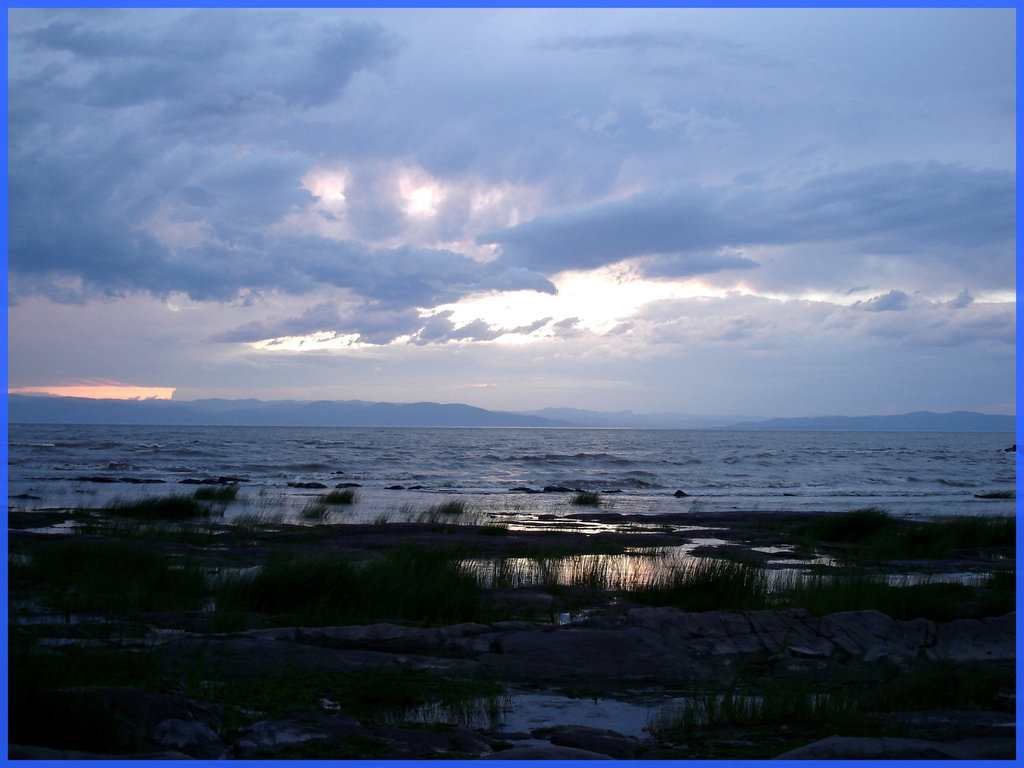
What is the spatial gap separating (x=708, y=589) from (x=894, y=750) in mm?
6327

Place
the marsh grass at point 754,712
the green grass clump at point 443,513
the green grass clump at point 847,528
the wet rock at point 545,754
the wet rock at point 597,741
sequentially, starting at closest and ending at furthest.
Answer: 1. the wet rock at point 545,754
2. the wet rock at point 597,741
3. the marsh grass at point 754,712
4. the green grass clump at point 847,528
5. the green grass clump at point 443,513

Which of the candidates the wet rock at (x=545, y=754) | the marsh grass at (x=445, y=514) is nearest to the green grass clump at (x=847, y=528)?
the marsh grass at (x=445, y=514)

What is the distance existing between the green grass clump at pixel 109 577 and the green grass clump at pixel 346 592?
2.24 feet

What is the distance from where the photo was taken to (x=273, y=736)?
5555 mm

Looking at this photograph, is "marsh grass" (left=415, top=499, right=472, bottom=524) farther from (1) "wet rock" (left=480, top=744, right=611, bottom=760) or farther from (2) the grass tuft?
(1) "wet rock" (left=480, top=744, right=611, bottom=760)

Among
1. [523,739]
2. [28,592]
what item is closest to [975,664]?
[523,739]

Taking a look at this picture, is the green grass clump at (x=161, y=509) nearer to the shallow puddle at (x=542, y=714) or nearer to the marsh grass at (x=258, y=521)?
the marsh grass at (x=258, y=521)

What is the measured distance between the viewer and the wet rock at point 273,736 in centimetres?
539

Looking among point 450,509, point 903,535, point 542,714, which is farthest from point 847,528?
point 542,714

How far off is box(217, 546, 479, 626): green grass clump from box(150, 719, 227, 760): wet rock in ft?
13.0

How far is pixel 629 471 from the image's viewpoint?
59344mm

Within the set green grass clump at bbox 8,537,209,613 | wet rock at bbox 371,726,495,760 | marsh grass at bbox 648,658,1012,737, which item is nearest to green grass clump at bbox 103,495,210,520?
green grass clump at bbox 8,537,209,613

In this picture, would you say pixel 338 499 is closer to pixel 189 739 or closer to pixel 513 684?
pixel 513 684

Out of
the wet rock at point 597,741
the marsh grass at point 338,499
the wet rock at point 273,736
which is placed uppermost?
the wet rock at point 273,736
